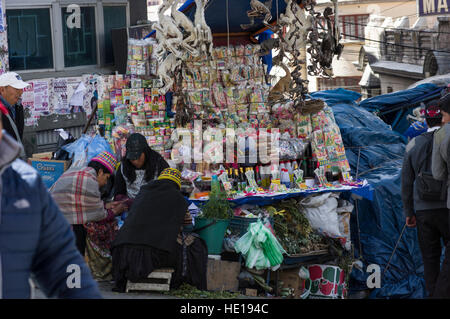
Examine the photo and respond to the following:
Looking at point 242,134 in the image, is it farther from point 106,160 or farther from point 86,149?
point 106,160

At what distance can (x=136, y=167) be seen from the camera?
690 cm

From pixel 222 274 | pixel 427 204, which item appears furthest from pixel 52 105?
pixel 427 204

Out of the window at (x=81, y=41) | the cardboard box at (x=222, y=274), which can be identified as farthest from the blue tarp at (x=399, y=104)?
the cardboard box at (x=222, y=274)

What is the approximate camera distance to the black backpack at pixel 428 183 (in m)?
5.70

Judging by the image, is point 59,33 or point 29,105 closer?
point 29,105

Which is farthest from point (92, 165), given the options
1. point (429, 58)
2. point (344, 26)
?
point (344, 26)

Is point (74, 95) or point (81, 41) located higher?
point (81, 41)

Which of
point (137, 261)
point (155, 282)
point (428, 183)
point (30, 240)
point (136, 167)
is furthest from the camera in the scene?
point (136, 167)

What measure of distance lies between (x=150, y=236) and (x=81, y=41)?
7.19 metres

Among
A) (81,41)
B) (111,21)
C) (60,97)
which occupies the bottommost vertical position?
(60,97)

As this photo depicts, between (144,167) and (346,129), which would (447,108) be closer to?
(144,167)

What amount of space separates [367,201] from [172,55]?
275cm

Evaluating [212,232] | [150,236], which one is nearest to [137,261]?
[150,236]

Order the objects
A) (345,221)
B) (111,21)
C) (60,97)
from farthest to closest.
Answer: (111,21), (60,97), (345,221)
